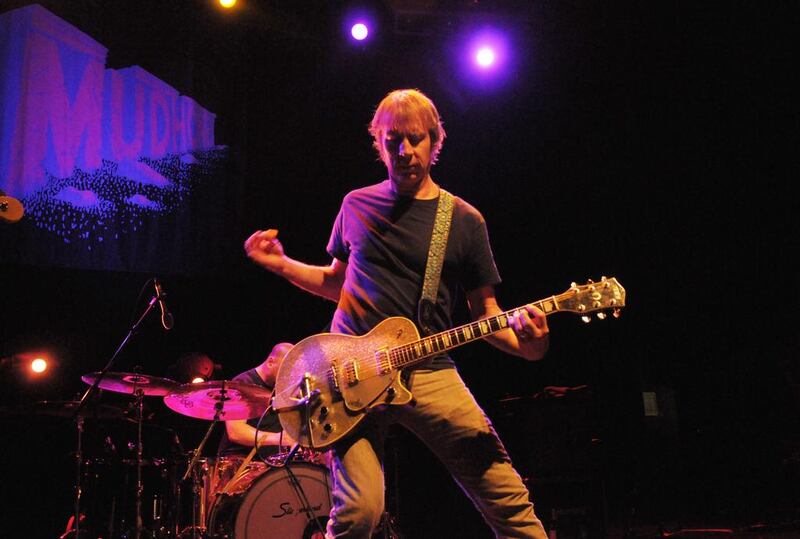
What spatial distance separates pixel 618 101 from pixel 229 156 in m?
4.73

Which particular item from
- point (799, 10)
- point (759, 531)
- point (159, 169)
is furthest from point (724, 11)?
point (159, 169)

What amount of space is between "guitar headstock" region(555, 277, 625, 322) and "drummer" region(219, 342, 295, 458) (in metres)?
3.25

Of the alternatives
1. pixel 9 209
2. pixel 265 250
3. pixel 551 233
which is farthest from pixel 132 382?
pixel 551 233

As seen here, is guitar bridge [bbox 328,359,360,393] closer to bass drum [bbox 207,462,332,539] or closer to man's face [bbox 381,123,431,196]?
man's face [bbox 381,123,431,196]

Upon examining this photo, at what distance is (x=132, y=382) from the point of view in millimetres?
5238

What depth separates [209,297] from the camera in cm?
777

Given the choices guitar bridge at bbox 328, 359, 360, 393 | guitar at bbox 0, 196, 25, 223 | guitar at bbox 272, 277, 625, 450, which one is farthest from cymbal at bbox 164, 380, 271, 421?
guitar bridge at bbox 328, 359, 360, 393

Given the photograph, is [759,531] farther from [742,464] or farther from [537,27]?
[537,27]

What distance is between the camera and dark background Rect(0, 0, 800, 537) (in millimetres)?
6941

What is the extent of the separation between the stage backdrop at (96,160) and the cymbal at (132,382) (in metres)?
1.92

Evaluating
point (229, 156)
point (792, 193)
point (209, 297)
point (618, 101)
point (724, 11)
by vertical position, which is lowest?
point (209, 297)

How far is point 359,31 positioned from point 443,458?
19.5 feet

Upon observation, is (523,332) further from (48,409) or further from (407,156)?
(48,409)

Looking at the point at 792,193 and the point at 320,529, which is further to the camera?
the point at 792,193
